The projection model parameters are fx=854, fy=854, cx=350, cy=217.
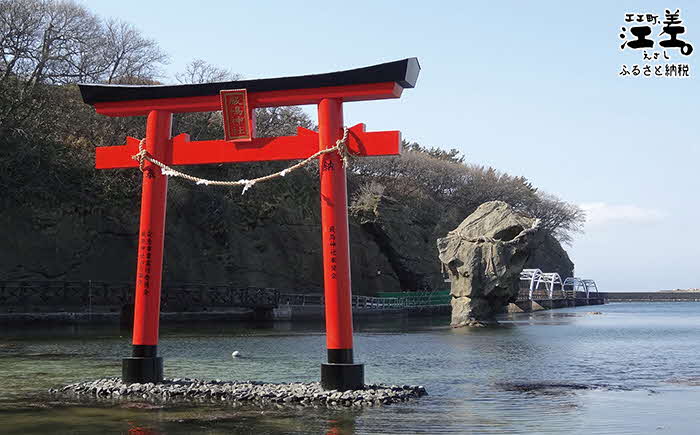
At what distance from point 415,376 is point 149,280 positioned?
7.55 m

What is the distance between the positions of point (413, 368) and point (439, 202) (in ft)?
181

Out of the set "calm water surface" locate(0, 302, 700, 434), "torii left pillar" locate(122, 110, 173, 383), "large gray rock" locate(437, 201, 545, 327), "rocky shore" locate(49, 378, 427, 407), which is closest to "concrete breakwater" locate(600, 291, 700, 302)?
"large gray rock" locate(437, 201, 545, 327)

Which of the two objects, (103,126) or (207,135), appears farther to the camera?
(207,135)

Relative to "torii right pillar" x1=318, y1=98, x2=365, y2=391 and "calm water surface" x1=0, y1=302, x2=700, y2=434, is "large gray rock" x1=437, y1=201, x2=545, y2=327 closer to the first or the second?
"calm water surface" x1=0, y1=302, x2=700, y2=434

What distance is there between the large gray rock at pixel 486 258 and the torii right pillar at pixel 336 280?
2719 centimetres

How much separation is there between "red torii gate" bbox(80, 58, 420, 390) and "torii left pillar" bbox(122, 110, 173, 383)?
0.06 ft

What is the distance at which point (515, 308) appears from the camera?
7012 cm

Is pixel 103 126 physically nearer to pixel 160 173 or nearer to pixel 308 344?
pixel 308 344

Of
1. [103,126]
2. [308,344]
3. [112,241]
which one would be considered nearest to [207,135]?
[103,126]

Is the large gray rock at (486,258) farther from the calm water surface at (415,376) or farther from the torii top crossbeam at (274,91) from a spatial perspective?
the torii top crossbeam at (274,91)

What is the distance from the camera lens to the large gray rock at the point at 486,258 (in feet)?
132

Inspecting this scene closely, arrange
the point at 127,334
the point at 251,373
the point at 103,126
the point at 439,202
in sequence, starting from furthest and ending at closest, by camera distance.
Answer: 1. the point at 439,202
2. the point at 103,126
3. the point at 127,334
4. the point at 251,373

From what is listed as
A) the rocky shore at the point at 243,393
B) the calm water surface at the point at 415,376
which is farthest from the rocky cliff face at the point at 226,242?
the rocky shore at the point at 243,393

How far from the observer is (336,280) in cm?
1354
